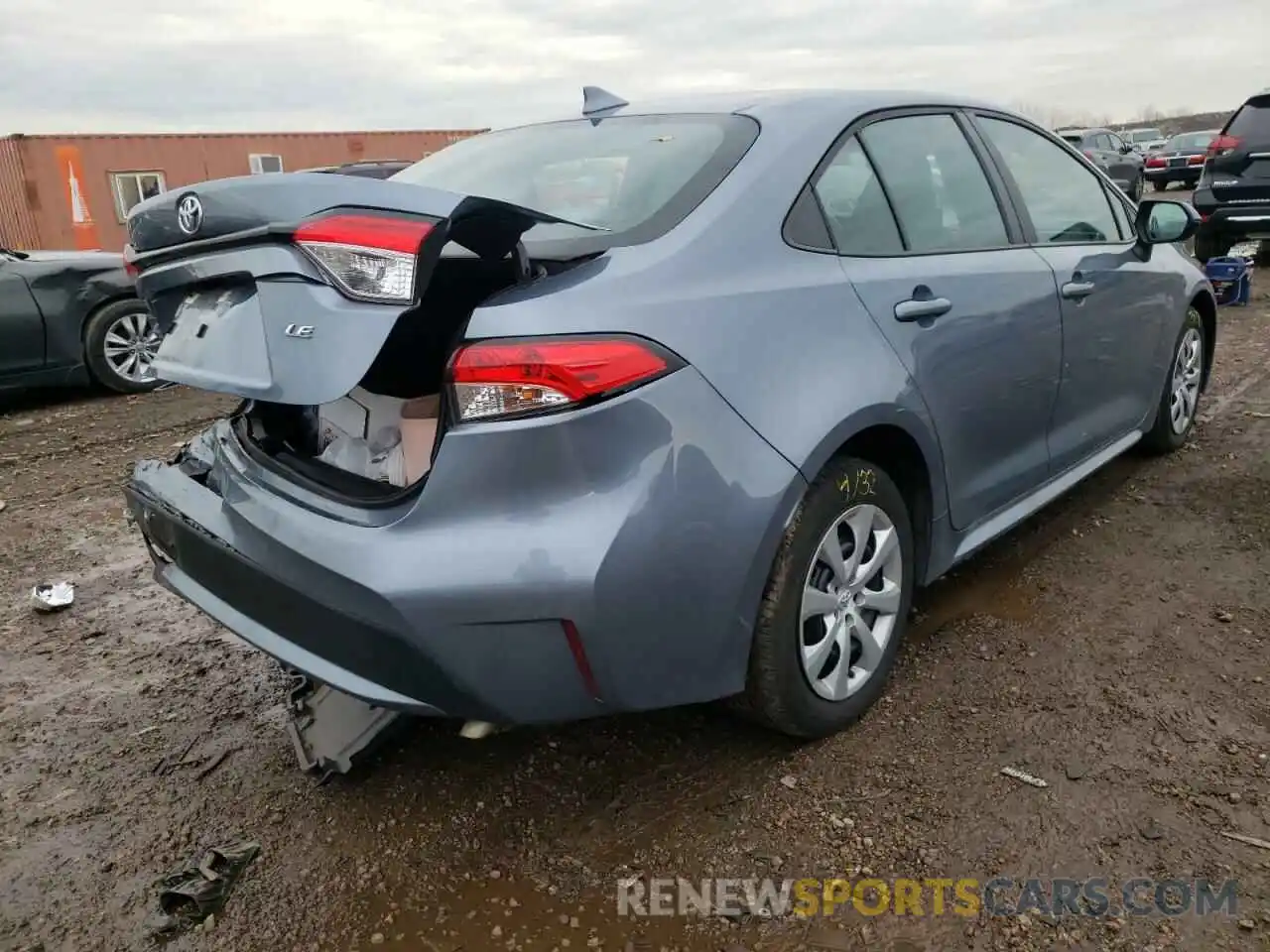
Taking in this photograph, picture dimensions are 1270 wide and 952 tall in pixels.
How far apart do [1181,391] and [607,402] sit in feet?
12.0

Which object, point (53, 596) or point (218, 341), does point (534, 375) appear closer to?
point (218, 341)

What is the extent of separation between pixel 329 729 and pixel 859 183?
195cm

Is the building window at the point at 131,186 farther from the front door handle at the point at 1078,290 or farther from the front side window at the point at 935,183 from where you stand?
the front door handle at the point at 1078,290

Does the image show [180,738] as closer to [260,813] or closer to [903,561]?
[260,813]

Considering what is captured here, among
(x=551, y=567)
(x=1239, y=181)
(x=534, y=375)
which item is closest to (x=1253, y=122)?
(x=1239, y=181)

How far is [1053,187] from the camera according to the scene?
3.45m

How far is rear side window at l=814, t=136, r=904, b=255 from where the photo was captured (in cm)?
242

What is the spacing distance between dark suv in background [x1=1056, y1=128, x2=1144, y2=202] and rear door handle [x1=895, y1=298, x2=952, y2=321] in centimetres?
1703

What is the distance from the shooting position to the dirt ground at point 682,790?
1991mm

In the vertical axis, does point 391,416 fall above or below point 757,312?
below

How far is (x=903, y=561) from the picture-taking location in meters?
2.60

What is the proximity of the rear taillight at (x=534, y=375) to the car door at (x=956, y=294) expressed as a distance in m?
0.82

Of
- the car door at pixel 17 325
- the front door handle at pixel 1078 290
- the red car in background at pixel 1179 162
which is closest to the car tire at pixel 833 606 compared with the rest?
the front door handle at pixel 1078 290

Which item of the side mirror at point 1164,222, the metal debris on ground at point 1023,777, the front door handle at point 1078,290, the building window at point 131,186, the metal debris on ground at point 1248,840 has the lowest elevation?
the metal debris on ground at point 1023,777
